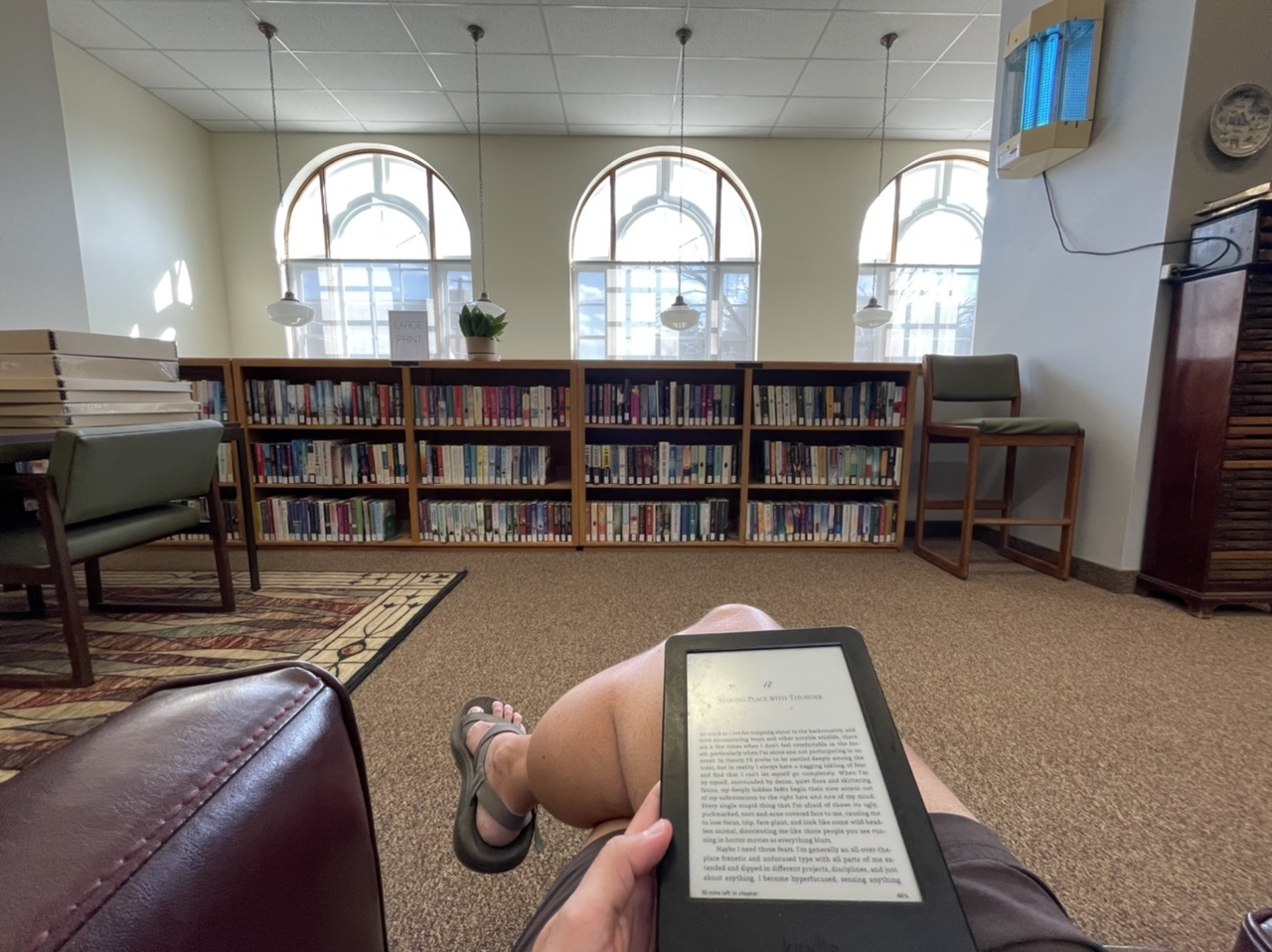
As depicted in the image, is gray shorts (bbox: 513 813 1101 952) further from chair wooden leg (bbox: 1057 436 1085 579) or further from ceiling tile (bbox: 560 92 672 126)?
ceiling tile (bbox: 560 92 672 126)

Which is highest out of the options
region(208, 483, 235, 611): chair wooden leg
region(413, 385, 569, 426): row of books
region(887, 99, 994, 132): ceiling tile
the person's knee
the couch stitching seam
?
region(887, 99, 994, 132): ceiling tile

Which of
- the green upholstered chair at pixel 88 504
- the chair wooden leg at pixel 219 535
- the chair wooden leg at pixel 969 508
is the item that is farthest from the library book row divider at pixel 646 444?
the green upholstered chair at pixel 88 504

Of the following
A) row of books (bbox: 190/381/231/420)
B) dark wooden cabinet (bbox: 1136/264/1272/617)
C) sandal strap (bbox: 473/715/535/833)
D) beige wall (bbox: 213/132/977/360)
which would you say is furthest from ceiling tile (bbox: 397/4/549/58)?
sandal strap (bbox: 473/715/535/833)

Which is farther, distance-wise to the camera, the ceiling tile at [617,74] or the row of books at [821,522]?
the ceiling tile at [617,74]

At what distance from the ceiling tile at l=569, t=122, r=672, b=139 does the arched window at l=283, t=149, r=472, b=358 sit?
4.33ft

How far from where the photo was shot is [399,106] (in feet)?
13.9

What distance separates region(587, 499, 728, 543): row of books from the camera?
2.71 m

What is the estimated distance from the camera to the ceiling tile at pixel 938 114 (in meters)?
4.19

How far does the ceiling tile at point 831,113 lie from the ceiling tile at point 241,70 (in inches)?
143

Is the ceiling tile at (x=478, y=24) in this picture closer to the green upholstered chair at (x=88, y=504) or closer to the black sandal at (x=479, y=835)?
the green upholstered chair at (x=88, y=504)

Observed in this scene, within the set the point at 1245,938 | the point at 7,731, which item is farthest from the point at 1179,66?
the point at 7,731

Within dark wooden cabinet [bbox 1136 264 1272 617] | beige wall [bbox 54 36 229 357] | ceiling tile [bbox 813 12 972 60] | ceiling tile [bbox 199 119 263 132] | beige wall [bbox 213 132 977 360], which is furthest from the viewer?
beige wall [bbox 213 132 977 360]

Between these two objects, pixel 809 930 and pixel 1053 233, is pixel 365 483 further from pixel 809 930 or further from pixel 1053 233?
pixel 1053 233

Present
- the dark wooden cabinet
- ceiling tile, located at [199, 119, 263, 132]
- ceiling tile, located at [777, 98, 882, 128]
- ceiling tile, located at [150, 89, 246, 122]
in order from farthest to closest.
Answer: ceiling tile, located at [199, 119, 263, 132] < ceiling tile, located at [777, 98, 882, 128] < ceiling tile, located at [150, 89, 246, 122] < the dark wooden cabinet
